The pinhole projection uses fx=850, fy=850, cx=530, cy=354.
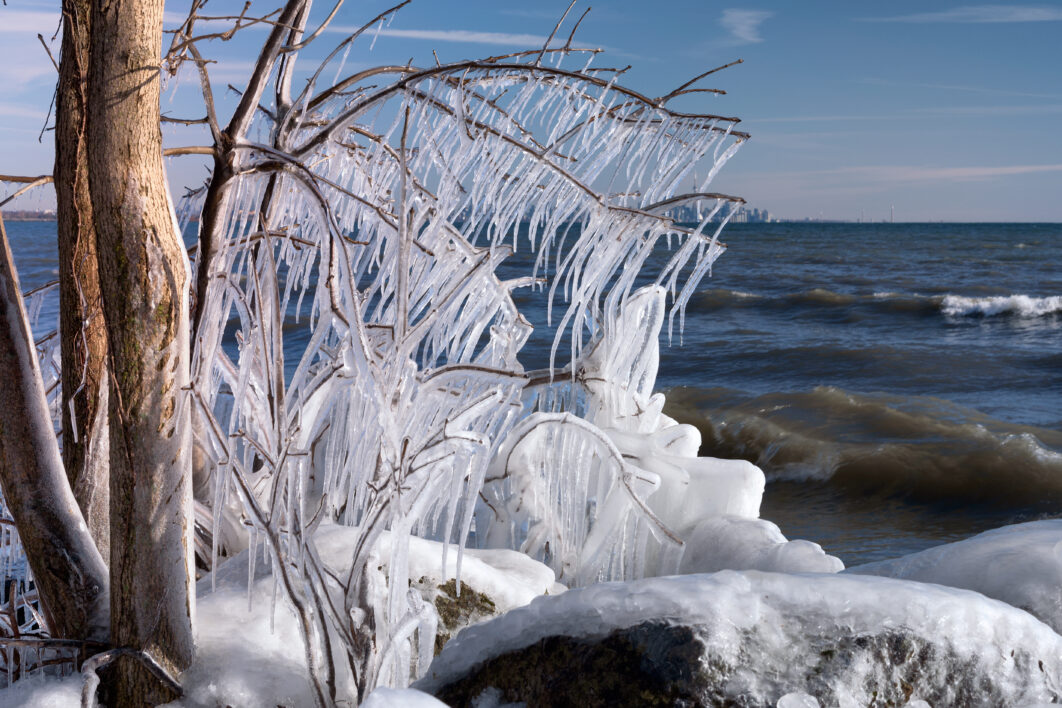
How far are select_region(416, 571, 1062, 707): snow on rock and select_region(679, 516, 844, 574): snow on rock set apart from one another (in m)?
0.86

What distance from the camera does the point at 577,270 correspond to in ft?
6.47

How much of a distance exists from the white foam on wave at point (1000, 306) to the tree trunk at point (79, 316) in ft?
51.9

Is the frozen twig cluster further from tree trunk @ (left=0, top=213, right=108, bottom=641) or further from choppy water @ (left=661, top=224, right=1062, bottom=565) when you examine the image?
choppy water @ (left=661, top=224, right=1062, bottom=565)

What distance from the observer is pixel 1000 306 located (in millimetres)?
15820

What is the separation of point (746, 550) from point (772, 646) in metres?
1.26

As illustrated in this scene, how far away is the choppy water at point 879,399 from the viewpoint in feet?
18.9

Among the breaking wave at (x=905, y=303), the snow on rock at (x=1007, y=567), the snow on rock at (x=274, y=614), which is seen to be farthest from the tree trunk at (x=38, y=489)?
the breaking wave at (x=905, y=303)

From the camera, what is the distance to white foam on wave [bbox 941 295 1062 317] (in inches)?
611

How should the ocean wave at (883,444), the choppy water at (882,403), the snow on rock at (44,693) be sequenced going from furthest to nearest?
the ocean wave at (883,444) → the choppy water at (882,403) → the snow on rock at (44,693)

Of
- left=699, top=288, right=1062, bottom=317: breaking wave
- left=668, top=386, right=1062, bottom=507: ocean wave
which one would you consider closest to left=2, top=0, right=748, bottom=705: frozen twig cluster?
left=668, top=386, right=1062, bottom=507: ocean wave

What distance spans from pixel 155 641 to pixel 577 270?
1.28m

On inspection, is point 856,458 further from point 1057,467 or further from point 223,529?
point 223,529

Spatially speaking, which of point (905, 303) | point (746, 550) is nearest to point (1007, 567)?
point (746, 550)

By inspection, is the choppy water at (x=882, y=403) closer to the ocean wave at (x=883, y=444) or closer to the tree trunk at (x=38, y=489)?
the ocean wave at (x=883, y=444)
